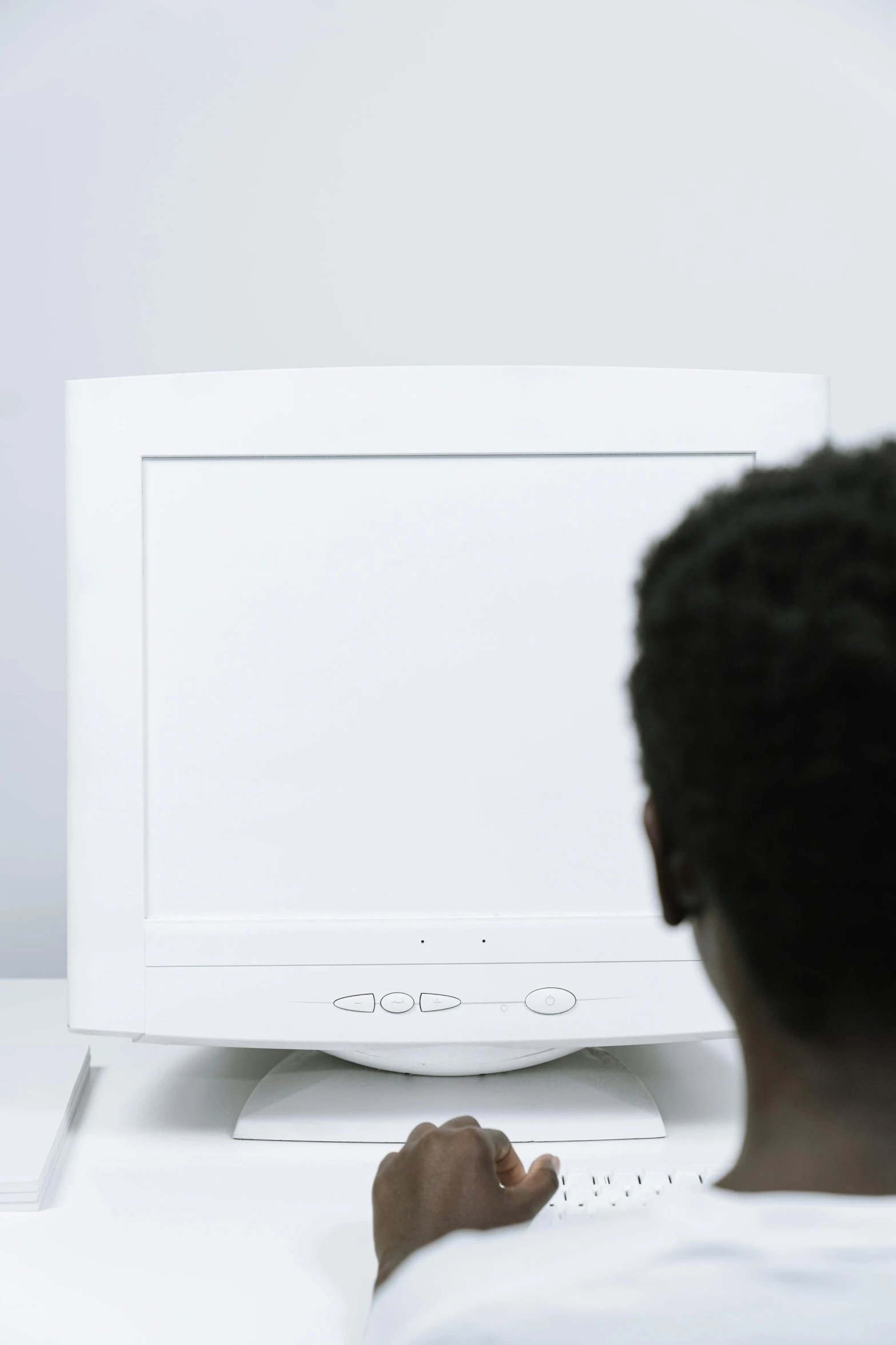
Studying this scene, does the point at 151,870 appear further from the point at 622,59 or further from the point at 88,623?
the point at 622,59

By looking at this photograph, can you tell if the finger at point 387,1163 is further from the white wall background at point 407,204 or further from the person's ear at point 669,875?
the white wall background at point 407,204

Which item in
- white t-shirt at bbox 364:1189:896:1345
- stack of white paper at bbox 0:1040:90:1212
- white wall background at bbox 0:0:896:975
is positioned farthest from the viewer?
white wall background at bbox 0:0:896:975

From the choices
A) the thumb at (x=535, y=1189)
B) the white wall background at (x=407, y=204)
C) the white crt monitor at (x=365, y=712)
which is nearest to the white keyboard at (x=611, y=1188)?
the thumb at (x=535, y=1189)

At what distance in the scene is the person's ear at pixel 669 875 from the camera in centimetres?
39

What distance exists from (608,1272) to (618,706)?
0.47 m

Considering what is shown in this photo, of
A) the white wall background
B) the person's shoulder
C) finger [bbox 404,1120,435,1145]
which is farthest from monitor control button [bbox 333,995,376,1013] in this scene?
the white wall background

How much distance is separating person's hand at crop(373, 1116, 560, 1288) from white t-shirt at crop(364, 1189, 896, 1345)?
0.20 metres

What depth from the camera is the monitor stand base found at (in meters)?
0.75

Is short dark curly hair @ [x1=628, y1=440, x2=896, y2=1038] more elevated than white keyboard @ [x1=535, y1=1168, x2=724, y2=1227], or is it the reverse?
short dark curly hair @ [x1=628, y1=440, x2=896, y2=1038]

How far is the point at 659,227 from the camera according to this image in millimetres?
1169

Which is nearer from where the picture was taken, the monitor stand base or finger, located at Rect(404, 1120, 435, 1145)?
finger, located at Rect(404, 1120, 435, 1145)

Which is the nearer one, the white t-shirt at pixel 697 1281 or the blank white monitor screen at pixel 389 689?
the white t-shirt at pixel 697 1281

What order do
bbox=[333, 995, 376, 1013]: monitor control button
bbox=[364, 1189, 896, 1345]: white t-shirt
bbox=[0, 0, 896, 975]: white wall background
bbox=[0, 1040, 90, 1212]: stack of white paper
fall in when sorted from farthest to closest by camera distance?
1. bbox=[0, 0, 896, 975]: white wall background
2. bbox=[333, 995, 376, 1013]: monitor control button
3. bbox=[0, 1040, 90, 1212]: stack of white paper
4. bbox=[364, 1189, 896, 1345]: white t-shirt

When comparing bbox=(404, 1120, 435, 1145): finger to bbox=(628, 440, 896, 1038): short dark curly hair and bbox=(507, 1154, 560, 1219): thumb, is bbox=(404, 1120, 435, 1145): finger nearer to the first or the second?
bbox=(507, 1154, 560, 1219): thumb
